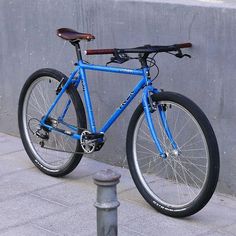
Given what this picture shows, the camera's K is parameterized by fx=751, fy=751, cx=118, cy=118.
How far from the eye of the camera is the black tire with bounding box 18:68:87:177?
601 cm

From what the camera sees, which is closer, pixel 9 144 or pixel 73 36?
pixel 73 36

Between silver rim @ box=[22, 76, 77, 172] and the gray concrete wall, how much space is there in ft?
0.92

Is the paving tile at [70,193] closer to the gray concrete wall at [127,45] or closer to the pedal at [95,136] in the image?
A: the pedal at [95,136]

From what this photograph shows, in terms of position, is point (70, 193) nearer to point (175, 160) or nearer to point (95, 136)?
point (95, 136)

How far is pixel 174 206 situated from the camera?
532 cm

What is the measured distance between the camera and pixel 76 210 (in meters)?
5.54

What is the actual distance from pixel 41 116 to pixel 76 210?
1.56 m

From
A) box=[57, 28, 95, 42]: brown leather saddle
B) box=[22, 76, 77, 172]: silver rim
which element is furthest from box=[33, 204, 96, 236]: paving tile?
box=[57, 28, 95, 42]: brown leather saddle

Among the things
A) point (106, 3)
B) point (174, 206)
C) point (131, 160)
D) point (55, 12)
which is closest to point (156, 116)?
point (131, 160)

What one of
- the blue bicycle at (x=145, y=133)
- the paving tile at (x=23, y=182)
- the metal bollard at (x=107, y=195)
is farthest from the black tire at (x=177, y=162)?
the metal bollard at (x=107, y=195)

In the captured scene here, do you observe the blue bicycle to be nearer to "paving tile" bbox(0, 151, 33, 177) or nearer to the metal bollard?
"paving tile" bbox(0, 151, 33, 177)

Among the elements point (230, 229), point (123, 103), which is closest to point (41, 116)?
point (123, 103)

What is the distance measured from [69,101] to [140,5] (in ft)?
3.17

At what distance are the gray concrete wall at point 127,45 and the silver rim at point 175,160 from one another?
6.7 inches
